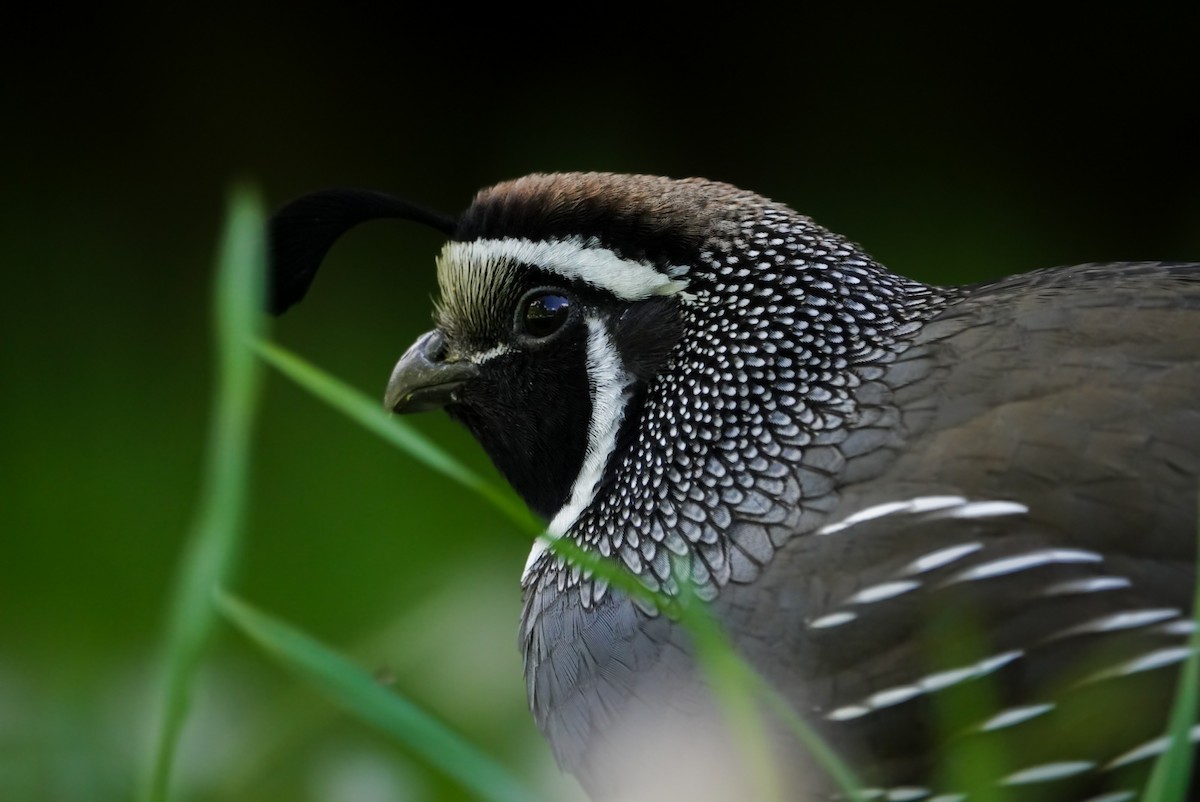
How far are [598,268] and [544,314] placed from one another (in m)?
0.14

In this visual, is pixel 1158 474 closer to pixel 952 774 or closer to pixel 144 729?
pixel 952 774

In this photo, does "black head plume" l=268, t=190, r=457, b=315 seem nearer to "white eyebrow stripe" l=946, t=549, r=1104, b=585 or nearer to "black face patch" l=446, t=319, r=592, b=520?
"black face patch" l=446, t=319, r=592, b=520

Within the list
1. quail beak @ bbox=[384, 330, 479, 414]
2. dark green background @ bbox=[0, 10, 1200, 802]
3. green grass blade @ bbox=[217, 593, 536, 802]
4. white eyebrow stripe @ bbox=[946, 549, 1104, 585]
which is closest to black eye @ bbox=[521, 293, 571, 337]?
quail beak @ bbox=[384, 330, 479, 414]

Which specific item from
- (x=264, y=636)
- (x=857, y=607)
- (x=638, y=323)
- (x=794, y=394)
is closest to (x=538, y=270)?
(x=638, y=323)

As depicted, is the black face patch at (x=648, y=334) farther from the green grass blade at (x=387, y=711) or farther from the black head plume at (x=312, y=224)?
the green grass blade at (x=387, y=711)

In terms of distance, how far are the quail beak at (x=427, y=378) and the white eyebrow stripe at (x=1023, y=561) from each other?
99 centimetres

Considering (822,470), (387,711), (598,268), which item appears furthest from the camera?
(598,268)

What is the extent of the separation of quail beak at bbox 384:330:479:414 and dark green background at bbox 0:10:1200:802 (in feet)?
6.70

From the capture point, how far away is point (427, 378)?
268 centimetres

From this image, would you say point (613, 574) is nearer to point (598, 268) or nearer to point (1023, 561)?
point (1023, 561)

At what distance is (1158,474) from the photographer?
205 cm

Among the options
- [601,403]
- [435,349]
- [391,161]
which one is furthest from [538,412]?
[391,161]

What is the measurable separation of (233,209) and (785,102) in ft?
13.9

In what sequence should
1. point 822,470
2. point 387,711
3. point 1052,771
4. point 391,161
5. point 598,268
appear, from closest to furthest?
point 387,711 < point 1052,771 < point 822,470 < point 598,268 < point 391,161
